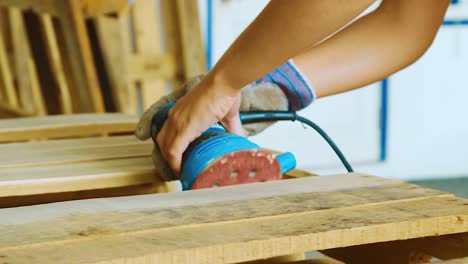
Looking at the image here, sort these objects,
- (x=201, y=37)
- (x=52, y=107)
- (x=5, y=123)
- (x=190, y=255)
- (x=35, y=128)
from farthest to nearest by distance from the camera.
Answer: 1. (x=201, y=37)
2. (x=52, y=107)
3. (x=5, y=123)
4. (x=35, y=128)
5. (x=190, y=255)

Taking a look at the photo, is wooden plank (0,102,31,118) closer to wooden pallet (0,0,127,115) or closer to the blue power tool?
wooden pallet (0,0,127,115)

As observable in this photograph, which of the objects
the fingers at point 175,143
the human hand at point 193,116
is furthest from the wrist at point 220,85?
the fingers at point 175,143

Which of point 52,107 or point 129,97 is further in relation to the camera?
point 129,97

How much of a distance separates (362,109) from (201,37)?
1367 millimetres

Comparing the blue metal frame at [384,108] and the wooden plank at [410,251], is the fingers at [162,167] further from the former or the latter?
the blue metal frame at [384,108]

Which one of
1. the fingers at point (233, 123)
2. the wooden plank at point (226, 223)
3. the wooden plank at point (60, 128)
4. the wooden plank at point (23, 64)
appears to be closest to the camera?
the wooden plank at point (226, 223)

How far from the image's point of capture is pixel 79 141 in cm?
161

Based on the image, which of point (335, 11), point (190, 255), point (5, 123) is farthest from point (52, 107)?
point (190, 255)

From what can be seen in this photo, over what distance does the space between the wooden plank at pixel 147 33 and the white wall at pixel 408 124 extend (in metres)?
0.82

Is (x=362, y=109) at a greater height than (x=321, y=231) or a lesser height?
lesser

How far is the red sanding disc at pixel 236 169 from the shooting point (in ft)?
3.56

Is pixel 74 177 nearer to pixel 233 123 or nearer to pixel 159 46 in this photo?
pixel 233 123

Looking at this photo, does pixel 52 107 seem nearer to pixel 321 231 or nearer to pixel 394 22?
pixel 394 22

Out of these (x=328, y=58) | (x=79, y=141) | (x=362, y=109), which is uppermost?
(x=328, y=58)
